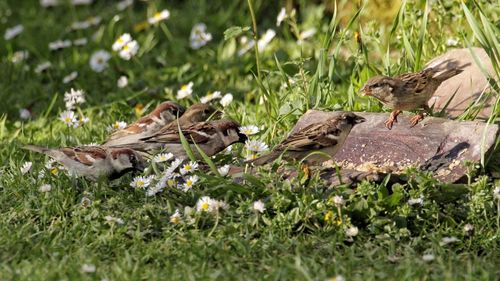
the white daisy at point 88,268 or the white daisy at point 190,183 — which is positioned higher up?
the white daisy at point 88,268

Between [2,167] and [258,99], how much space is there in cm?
245

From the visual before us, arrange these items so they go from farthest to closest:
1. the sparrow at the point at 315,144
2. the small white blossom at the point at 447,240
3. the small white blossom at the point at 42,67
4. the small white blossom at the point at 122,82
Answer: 1. the small white blossom at the point at 42,67
2. the small white blossom at the point at 122,82
3. the sparrow at the point at 315,144
4. the small white blossom at the point at 447,240

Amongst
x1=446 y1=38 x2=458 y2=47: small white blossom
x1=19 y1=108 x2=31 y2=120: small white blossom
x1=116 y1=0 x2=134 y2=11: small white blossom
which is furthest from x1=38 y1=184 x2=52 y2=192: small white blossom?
x1=116 y1=0 x2=134 y2=11: small white blossom

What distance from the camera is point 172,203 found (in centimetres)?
614

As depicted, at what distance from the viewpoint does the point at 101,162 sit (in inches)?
258

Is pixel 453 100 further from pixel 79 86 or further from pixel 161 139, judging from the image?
pixel 79 86

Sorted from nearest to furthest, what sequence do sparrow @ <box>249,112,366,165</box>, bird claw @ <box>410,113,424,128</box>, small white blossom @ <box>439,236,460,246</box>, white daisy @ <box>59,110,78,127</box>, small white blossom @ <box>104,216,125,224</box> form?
small white blossom @ <box>439,236,460,246</box>
small white blossom @ <box>104,216,125,224</box>
sparrow @ <box>249,112,366,165</box>
bird claw @ <box>410,113,424,128</box>
white daisy @ <box>59,110,78,127</box>

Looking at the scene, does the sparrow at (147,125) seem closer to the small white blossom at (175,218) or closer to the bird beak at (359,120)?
the bird beak at (359,120)

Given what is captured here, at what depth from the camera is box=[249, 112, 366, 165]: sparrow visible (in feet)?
21.3

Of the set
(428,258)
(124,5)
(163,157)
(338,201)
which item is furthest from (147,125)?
(124,5)

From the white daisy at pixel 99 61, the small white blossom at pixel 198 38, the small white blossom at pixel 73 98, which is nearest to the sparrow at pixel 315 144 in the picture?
the small white blossom at pixel 73 98

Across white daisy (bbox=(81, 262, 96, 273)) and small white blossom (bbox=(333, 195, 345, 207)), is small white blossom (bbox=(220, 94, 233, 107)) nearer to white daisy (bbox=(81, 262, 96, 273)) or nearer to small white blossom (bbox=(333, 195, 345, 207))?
small white blossom (bbox=(333, 195, 345, 207))

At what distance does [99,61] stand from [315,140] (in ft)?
13.5

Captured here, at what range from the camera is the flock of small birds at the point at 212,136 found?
652cm
